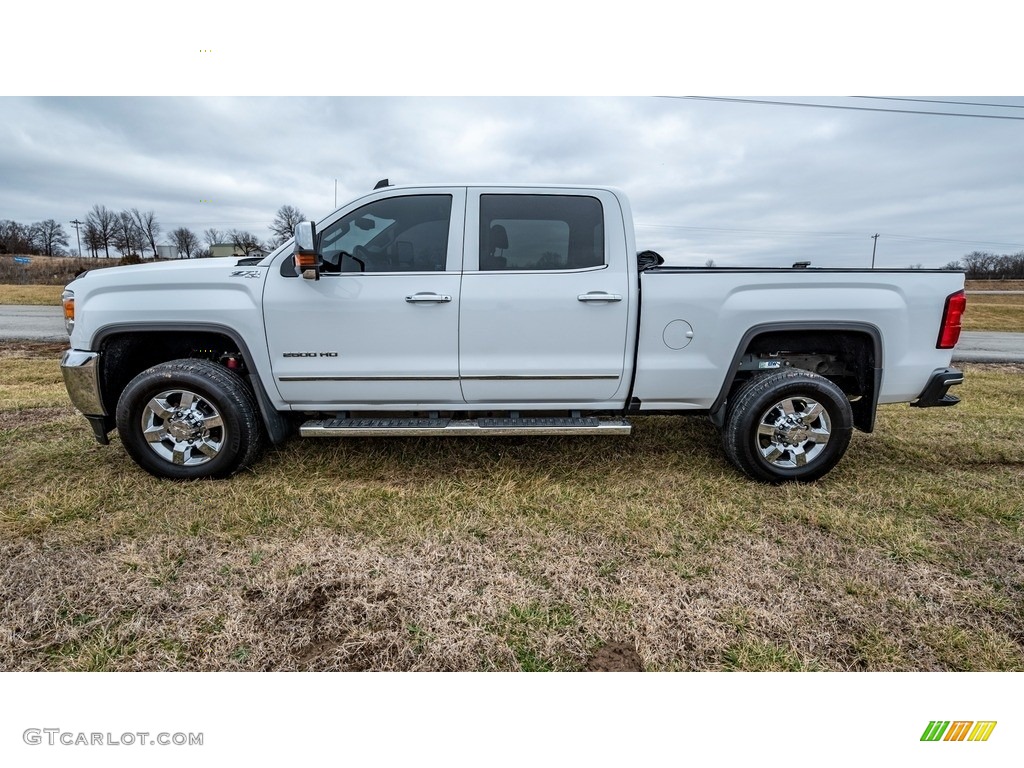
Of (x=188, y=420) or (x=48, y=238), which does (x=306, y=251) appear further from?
(x=48, y=238)

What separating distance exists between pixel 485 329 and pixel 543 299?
0.41 m

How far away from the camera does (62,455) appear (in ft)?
12.9

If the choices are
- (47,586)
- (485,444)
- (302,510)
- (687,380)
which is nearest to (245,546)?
(302,510)

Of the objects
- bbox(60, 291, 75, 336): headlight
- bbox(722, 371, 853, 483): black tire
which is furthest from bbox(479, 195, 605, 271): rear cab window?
bbox(60, 291, 75, 336): headlight

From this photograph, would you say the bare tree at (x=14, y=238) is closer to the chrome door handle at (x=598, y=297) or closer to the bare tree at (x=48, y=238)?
the bare tree at (x=48, y=238)

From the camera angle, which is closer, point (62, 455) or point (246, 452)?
point (246, 452)

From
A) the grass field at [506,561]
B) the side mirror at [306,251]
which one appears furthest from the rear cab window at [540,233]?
the grass field at [506,561]

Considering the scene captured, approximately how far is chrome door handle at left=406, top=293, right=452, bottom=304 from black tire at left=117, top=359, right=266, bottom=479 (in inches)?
50.7

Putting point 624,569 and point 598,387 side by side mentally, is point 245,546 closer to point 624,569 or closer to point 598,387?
point 624,569

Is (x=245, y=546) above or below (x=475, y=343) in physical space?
below

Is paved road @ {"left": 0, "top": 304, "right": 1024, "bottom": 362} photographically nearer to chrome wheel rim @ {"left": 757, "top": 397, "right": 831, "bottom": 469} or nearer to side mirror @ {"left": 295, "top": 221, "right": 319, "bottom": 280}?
chrome wheel rim @ {"left": 757, "top": 397, "right": 831, "bottom": 469}

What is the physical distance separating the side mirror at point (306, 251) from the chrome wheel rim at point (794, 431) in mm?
2972

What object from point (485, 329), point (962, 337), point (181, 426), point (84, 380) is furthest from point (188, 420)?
point (962, 337)

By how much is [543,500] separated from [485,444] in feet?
3.51
